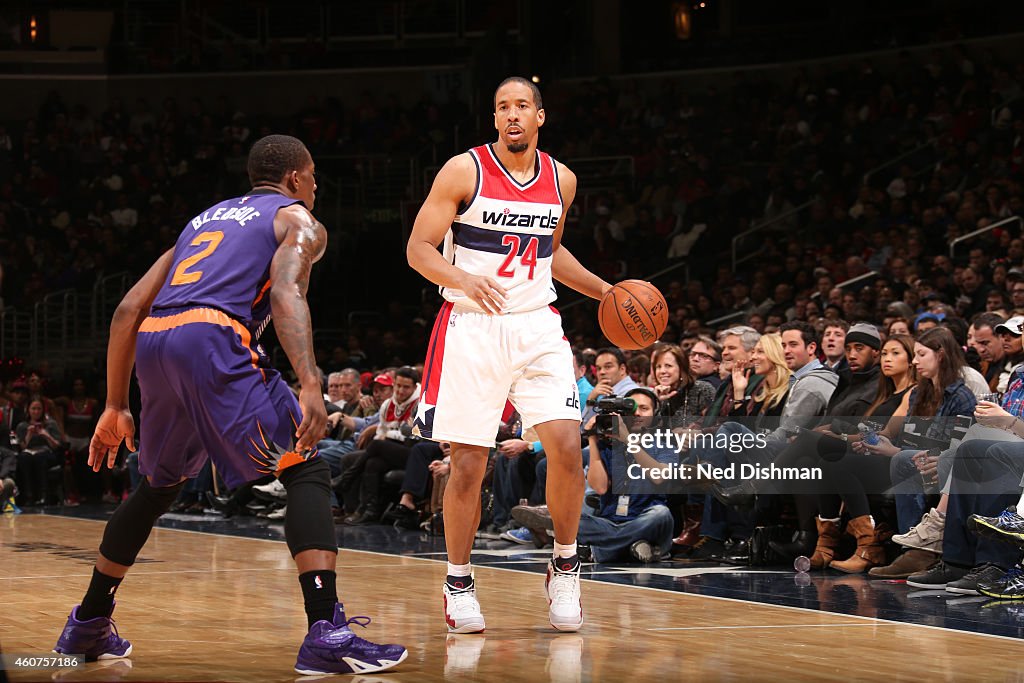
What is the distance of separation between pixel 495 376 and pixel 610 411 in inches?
98.3

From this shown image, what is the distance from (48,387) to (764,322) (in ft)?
26.5

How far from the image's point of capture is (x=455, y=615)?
14.9 ft

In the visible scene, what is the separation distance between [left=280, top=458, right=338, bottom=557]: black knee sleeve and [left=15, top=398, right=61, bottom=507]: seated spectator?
380 inches

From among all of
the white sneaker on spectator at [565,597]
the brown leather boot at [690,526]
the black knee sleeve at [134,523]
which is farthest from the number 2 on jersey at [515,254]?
the brown leather boot at [690,526]

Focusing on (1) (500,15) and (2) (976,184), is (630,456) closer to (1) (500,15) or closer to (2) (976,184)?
(2) (976,184)

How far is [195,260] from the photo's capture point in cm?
379

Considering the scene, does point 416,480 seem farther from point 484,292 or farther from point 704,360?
point 484,292

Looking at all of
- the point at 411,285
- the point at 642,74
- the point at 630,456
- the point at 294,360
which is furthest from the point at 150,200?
the point at 294,360

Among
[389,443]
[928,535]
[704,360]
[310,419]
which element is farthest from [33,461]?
[310,419]

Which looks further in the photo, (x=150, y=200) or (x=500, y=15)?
(x=500, y=15)

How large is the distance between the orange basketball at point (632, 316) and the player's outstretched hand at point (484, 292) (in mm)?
657

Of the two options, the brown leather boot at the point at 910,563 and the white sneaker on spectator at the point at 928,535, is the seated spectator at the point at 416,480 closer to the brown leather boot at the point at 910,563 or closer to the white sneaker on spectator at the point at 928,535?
the brown leather boot at the point at 910,563

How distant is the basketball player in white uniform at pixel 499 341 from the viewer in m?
4.69

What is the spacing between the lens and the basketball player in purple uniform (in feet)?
11.7
